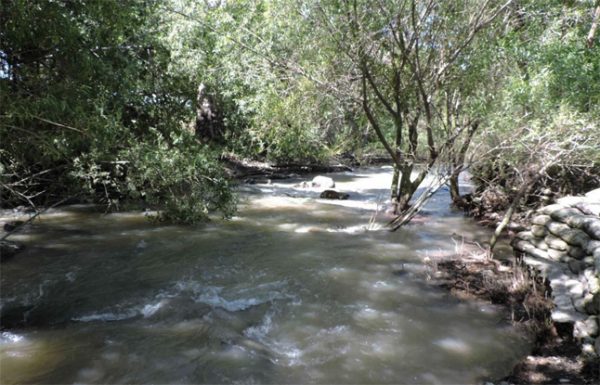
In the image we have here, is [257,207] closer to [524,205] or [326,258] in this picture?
[326,258]

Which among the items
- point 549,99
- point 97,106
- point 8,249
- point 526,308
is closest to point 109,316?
point 97,106

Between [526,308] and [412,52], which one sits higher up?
[412,52]

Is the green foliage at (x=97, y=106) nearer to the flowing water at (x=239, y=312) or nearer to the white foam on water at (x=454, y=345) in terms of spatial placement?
the flowing water at (x=239, y=312)

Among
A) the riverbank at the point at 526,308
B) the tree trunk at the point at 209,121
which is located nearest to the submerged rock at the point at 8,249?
the riverbank at the point at 526,308

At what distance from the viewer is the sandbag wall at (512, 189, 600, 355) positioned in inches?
201

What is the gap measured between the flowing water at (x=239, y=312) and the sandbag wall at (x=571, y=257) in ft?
2.35

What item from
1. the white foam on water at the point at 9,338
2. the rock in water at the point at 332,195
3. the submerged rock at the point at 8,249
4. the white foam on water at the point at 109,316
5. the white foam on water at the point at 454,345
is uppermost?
the rock in water at the point at 332,195

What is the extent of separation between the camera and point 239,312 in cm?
629

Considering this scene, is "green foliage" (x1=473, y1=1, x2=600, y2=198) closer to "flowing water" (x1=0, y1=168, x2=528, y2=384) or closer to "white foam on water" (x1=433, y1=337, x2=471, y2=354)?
"flowing water" (x1=0, y1=168, x2=528, y2=384)

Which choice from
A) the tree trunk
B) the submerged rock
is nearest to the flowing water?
the submerged rock

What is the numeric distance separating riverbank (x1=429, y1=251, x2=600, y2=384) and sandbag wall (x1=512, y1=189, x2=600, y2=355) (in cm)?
17

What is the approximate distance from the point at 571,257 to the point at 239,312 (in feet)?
15.3

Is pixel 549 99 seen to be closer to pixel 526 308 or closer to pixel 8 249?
pixel 526 308

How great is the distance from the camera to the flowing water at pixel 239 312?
484 centimetres
